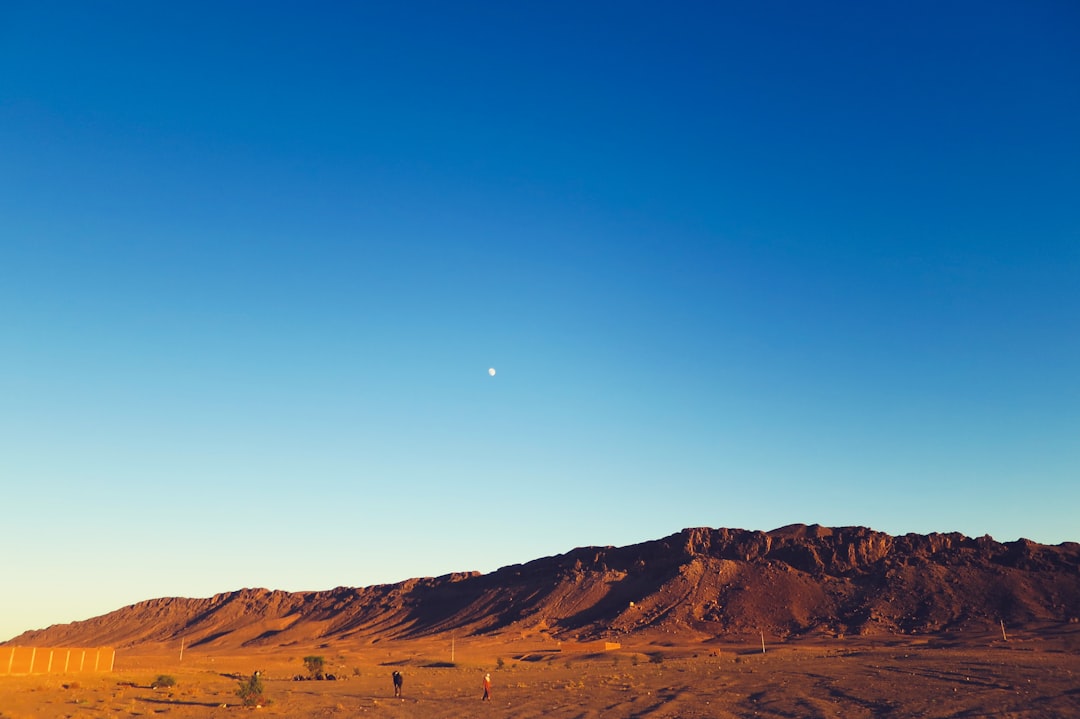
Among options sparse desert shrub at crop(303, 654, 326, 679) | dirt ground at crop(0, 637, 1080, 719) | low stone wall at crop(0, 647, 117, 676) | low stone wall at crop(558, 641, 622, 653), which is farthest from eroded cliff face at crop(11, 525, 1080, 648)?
low stone wall at crop(0, 647, 117, 676)

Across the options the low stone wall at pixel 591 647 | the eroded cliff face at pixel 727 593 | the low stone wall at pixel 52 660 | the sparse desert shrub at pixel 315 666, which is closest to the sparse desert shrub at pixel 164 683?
the low stone wall at pixel 52 660

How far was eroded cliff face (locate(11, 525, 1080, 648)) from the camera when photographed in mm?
95938

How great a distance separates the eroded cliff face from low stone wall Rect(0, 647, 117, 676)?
207 ft

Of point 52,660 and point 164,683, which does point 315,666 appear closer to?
point 164,683

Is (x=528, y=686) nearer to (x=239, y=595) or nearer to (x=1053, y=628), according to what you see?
(x=1053, y=628)

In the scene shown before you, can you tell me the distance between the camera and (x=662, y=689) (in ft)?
130

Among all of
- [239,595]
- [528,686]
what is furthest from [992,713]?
[239,595]

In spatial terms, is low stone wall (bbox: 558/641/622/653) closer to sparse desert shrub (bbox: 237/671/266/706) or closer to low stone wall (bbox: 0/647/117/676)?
low stone wall (bbox: 0/647/117/676)

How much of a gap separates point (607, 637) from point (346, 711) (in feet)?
235

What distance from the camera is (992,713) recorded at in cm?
2747

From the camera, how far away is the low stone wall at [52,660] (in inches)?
1981

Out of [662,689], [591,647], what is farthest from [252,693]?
[591,647]

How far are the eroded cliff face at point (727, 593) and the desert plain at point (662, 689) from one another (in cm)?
2688

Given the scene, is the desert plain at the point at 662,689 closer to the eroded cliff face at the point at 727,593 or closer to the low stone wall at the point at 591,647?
the low stone wall at the point at 591,647
